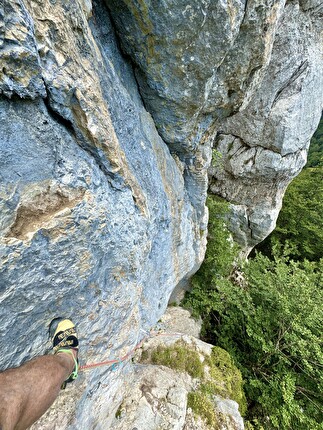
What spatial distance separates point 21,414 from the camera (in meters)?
1.95

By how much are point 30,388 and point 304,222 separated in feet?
53.2

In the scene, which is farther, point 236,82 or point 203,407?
point 203,407

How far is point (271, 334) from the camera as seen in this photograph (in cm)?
673

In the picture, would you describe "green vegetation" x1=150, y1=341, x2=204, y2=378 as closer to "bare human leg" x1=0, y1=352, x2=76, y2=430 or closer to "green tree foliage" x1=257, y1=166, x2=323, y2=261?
"bare human leg" x1=0, y1=352, x2=76, y2=430

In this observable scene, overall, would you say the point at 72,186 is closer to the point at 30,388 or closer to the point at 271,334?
the point at 30,388

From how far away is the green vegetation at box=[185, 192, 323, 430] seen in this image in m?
5.71

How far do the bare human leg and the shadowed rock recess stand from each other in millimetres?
219

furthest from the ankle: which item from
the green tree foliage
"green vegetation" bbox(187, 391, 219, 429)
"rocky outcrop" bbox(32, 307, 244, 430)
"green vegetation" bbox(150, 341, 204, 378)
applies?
the green tree foliage

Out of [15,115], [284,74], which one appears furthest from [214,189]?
A: [15,115]

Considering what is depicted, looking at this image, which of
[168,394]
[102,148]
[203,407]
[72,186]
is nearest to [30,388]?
[72,186]

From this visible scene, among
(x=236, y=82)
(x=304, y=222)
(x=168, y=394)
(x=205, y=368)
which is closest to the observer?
(x=236, y=82)

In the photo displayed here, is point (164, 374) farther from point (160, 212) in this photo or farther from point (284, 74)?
point (284, 74)

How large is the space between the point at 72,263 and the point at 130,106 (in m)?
2.62

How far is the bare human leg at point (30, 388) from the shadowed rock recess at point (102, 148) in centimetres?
22
